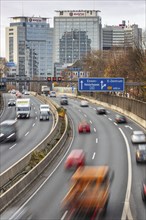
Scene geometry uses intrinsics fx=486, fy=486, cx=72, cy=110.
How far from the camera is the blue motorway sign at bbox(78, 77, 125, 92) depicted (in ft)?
232

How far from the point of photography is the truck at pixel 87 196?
83.0 feet

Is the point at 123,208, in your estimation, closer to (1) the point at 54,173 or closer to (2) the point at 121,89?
(1) the point at 54,173

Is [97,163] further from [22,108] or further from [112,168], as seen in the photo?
[22,108]

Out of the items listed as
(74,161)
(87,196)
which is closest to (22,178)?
(74,161)

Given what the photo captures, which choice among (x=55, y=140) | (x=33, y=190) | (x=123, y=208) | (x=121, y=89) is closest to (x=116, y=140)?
(x=55, y=140)

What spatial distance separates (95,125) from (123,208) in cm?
4756

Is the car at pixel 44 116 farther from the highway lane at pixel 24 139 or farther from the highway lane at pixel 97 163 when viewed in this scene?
the highway lane at pixel 97 163

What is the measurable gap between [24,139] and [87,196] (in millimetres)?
38866

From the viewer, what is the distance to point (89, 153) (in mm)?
50500

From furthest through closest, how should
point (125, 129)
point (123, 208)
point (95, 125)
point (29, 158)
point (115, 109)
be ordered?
point (115, 109), point (95, 125), point (125, 129), point (29, 158), point (123, 208)

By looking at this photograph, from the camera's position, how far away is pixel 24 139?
2509 inches

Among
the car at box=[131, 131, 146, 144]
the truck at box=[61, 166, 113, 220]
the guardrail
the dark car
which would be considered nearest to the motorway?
the guardrail

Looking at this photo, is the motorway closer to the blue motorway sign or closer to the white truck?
the blue motorway sign

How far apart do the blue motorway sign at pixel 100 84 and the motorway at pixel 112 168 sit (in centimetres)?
587
